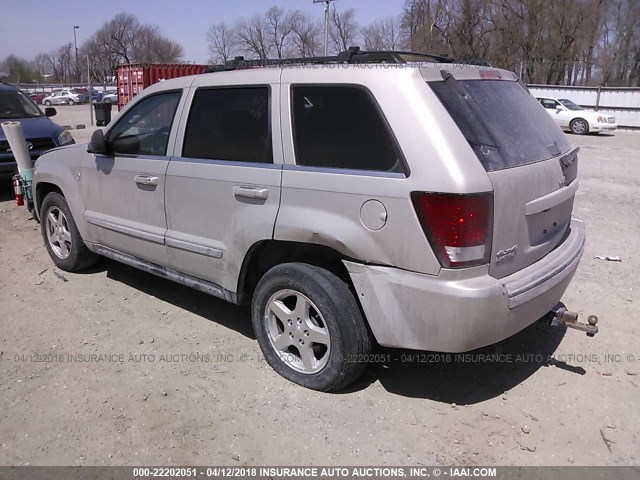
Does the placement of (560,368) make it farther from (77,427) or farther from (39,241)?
(39,241)

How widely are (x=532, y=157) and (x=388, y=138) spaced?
908 mm

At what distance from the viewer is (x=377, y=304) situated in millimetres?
2971

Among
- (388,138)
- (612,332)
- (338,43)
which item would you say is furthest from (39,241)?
(338,43)

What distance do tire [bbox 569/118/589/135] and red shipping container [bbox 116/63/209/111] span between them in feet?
49.6

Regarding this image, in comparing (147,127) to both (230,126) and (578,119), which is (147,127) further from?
(578,119)

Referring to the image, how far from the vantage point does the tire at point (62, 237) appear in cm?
511

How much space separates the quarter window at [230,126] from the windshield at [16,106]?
283 inches

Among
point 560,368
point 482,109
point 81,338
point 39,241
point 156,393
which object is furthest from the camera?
point 39,241

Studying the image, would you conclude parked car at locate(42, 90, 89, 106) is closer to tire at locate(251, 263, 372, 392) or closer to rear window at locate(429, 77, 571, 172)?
tire at locate(251, 263, 372, 392)

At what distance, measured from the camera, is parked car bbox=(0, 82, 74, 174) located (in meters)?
8.52

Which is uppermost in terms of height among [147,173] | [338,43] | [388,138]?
[338,43]

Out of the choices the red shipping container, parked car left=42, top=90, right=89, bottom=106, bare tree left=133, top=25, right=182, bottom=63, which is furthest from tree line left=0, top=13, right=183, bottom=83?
the red shipping container

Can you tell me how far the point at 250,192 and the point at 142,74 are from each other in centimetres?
1880

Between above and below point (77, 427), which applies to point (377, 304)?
above
